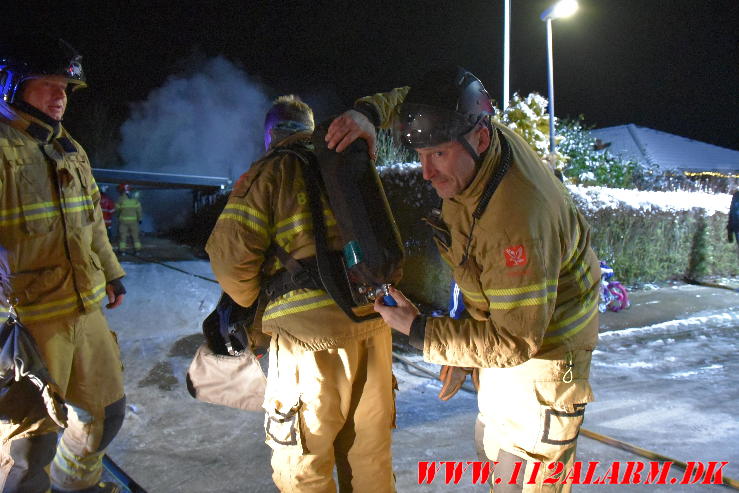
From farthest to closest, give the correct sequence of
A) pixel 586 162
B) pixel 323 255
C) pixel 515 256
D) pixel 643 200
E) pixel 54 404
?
pixel 586 162, pixel 643 200, pixel 54 404, pixel 323 255, pixel 515 256

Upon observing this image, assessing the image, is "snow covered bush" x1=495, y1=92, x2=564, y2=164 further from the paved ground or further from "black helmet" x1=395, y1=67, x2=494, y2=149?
"black helmet" x1=395, y1=67, x2=494, y2=149

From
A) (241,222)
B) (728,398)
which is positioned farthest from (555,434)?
(728,398)

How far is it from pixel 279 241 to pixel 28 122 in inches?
56.4

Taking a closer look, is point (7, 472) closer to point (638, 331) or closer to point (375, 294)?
point (375, 294)

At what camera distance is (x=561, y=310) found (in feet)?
6.28

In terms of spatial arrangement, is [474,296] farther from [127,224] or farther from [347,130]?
[127,224]

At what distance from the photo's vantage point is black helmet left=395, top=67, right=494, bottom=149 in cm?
177

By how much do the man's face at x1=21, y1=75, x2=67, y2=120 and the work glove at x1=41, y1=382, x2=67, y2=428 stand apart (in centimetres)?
135

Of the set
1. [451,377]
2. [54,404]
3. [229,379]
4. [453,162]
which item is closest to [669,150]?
[451,377]

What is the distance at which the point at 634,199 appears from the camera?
9523mm

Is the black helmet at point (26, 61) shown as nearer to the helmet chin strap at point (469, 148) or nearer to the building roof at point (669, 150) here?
the helmet chin strap at point (469, 148)

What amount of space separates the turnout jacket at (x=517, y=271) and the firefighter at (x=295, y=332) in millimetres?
500

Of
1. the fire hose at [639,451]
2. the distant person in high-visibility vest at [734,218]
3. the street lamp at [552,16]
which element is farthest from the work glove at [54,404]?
the distant person in high-visibility vest at [734,218]

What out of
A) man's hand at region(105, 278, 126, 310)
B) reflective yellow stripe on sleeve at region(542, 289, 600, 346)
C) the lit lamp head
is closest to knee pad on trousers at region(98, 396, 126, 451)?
man's hand at region(105, 278, 126, 310)
